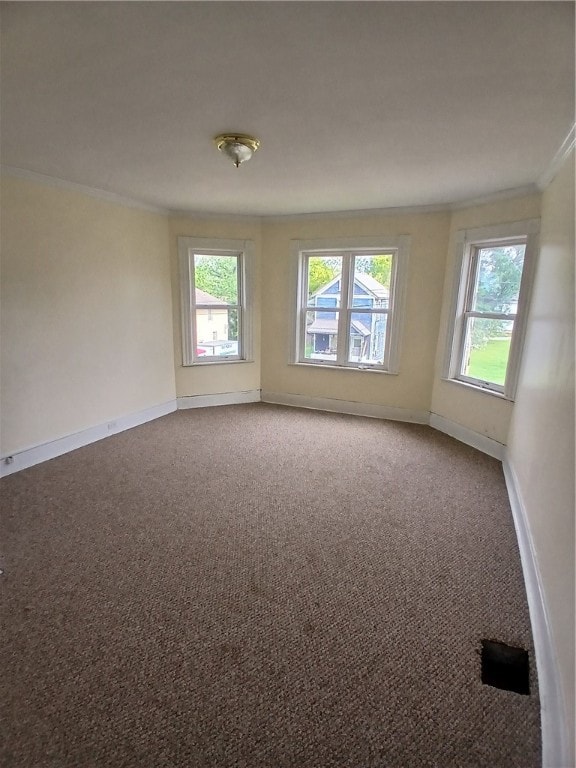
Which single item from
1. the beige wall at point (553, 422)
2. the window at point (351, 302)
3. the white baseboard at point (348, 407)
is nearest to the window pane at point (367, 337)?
the window at point (351, 302)

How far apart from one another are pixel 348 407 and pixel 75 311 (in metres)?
3.25

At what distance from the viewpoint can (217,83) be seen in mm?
1637

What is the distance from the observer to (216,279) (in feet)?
15.5

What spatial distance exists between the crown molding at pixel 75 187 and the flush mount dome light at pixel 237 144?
1740mm

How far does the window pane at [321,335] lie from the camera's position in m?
4.77

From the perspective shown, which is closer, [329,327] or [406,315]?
[406,315]

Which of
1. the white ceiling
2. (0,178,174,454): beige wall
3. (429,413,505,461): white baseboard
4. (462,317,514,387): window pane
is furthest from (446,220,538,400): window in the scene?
(0,178,174,454): beige wall

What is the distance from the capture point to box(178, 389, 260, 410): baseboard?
16.1ft

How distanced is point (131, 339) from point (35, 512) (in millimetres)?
2084

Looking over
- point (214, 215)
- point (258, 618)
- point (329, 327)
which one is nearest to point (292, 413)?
point (329, 327)

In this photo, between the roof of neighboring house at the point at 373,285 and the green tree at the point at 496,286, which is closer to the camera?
the green tree at the point at 496,286

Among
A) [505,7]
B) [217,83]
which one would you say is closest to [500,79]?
[505,7]

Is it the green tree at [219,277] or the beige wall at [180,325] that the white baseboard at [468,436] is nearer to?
the beige wall at [180,325]

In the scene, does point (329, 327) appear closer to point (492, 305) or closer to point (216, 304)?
point (216, 304)
